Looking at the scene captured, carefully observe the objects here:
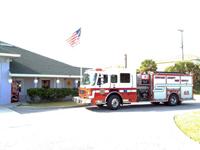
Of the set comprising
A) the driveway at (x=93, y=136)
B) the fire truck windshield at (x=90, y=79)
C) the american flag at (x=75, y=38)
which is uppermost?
the american flag at (x=75, y=38)

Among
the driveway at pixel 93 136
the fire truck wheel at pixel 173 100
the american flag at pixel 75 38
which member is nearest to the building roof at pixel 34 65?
the american flag at pixel 75 38

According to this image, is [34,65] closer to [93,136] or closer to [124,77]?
[124,77]

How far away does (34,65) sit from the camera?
26875 millimetres

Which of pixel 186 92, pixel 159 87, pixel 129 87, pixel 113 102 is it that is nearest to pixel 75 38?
pixel 129 87

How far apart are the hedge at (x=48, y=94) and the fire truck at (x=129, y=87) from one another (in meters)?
5.32

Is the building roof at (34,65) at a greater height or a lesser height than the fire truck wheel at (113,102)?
greater

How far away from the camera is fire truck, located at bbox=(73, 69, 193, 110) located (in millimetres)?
17706

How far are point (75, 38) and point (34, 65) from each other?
626cm

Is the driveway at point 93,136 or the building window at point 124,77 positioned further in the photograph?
the building window at point 124,77

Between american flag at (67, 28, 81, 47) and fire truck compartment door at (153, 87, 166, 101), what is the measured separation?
7352 mm

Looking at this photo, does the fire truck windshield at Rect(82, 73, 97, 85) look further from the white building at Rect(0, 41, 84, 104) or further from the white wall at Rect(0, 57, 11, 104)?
the white wall at Rect(0, 57, 11, 104)

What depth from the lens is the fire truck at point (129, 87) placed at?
17706 millimetres

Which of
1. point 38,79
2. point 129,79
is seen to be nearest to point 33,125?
point 129,79

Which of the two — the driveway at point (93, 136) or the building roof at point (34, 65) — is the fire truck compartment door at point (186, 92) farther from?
the building roof at point (34, 65)
